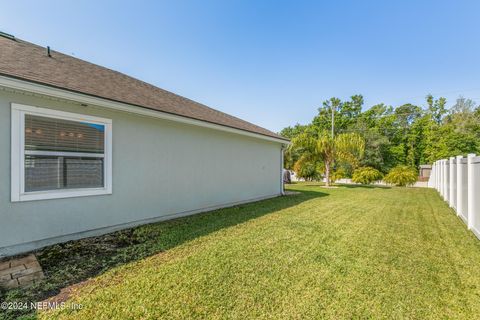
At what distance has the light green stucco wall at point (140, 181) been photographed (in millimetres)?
4355

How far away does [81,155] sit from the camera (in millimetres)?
5355

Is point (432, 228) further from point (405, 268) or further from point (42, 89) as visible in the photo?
point (42, 89)

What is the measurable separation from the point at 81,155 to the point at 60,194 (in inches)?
36.5

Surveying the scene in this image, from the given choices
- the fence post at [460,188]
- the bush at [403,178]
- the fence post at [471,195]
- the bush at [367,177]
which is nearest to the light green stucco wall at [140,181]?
the fence post at [471,195]

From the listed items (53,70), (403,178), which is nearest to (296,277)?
(53,70)

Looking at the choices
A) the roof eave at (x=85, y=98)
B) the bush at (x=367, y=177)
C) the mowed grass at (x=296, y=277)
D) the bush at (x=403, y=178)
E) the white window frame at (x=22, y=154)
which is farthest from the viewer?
the bush at (x=367, y=177)

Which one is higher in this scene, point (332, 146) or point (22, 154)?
point (332, 146)

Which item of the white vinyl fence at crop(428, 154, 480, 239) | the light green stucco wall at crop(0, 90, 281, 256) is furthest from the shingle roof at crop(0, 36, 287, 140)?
the white vinyl fence at crop(428, 154, 480, 239)

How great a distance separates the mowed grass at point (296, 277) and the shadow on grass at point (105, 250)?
20 centimetres

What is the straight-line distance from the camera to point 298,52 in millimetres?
17312

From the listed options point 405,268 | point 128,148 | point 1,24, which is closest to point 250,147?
point 128,148

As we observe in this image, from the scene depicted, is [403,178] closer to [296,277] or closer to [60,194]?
[296,277]

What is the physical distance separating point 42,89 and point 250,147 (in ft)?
25.6

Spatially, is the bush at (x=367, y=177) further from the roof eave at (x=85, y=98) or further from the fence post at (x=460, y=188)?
the roof eave at (x=85, y=98)
